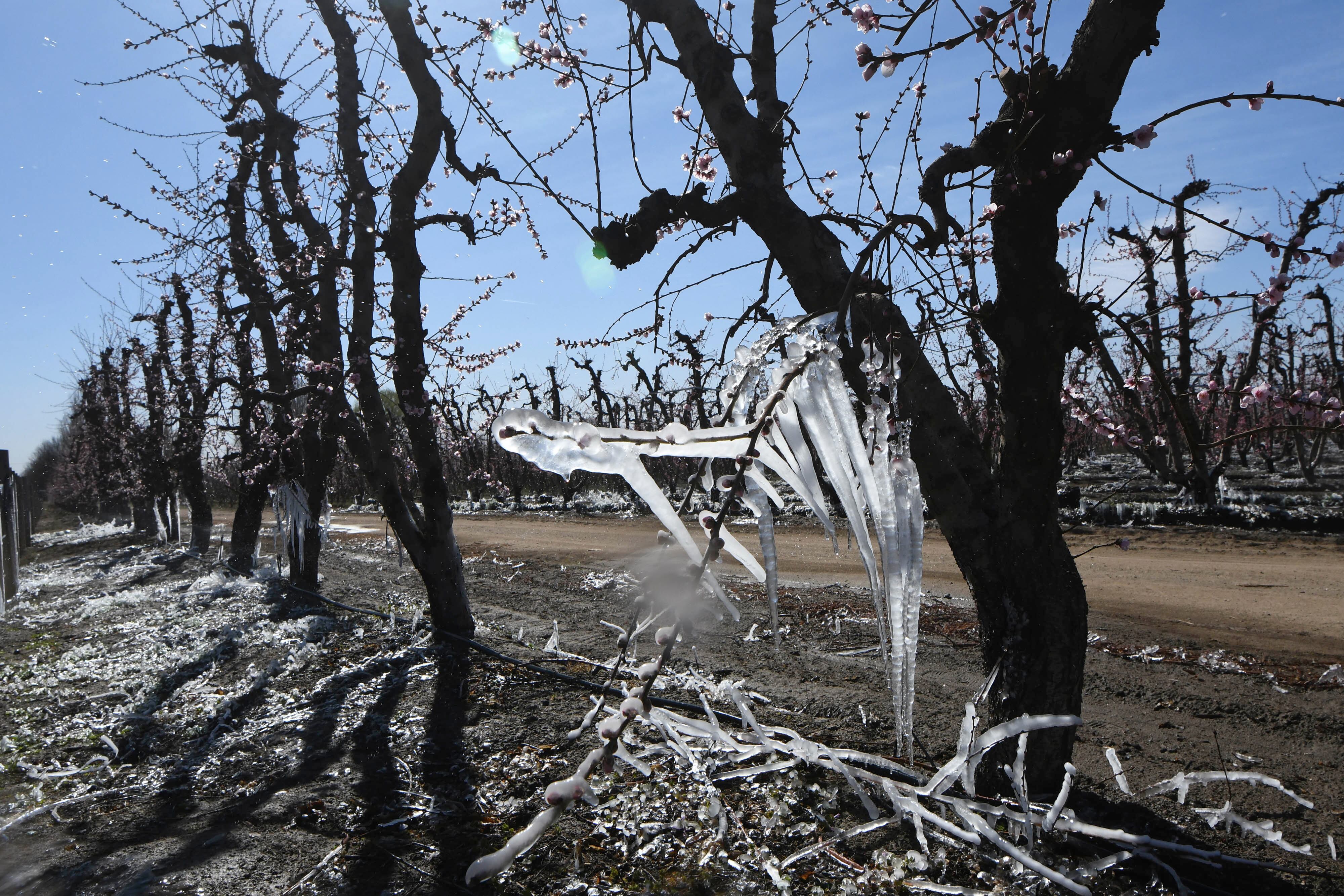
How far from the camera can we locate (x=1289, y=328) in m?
16.2

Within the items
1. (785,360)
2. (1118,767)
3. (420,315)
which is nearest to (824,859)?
(1118,767)

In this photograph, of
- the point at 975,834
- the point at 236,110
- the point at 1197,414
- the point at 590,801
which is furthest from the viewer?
the point at 1197,414

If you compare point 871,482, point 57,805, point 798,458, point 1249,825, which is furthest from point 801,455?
point 57,805

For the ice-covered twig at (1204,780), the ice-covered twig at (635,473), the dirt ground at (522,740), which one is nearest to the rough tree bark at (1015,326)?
the ice-covered twig at (1204,780)

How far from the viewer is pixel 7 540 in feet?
32.6

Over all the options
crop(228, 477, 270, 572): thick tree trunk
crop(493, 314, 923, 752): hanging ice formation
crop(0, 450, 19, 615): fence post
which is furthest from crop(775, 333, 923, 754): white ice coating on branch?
crop(228, 477, 270, 572): thick tree trunk

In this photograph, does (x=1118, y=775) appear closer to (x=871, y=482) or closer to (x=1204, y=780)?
(x=1204, y=780)

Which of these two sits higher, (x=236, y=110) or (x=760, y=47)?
(x=236, y=110)

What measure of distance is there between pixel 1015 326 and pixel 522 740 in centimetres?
285

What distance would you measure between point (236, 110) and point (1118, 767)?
9.94 meters

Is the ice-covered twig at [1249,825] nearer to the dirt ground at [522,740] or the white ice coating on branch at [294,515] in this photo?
the dirt ground at [522,740]

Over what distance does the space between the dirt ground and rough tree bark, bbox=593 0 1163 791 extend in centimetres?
53

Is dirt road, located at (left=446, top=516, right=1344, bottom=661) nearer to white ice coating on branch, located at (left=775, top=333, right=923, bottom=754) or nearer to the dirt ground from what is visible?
the dirt ground

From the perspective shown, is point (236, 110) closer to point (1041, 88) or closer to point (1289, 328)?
point (1041, 88)
